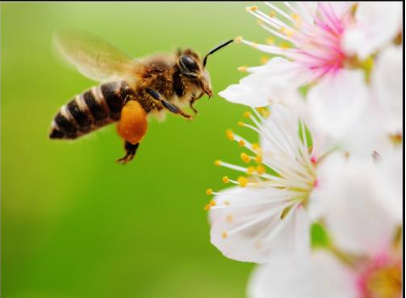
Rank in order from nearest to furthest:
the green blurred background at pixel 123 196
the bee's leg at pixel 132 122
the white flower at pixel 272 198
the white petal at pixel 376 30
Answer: the white petal at pixel 376 30 → the white flower at pixel 272 198 → the bee's leg at pixel 132 122 → the green blurred background at pixel 123 196

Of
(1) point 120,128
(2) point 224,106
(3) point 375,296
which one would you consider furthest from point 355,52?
(2) point 224,106

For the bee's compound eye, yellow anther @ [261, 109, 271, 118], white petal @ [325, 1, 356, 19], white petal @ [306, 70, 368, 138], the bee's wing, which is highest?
the bee's wing

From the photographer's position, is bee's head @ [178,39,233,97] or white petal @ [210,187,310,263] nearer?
white petal @ [210,187,310,263]

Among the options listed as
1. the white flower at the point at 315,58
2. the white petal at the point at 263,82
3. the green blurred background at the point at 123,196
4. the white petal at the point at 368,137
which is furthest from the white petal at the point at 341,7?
the green blurred background at the point at 123,196

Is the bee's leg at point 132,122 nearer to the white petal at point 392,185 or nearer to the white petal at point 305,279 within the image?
the white petal at point 305,279

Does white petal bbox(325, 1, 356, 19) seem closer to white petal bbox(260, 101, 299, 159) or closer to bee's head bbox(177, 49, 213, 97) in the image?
white petal bbox(260, 101, 299, 159)

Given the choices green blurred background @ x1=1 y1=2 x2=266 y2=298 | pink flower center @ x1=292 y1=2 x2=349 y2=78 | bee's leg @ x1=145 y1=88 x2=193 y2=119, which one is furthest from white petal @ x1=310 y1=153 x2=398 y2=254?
green blurred background @ x1=1 y1=2 x2=266 y2=298
